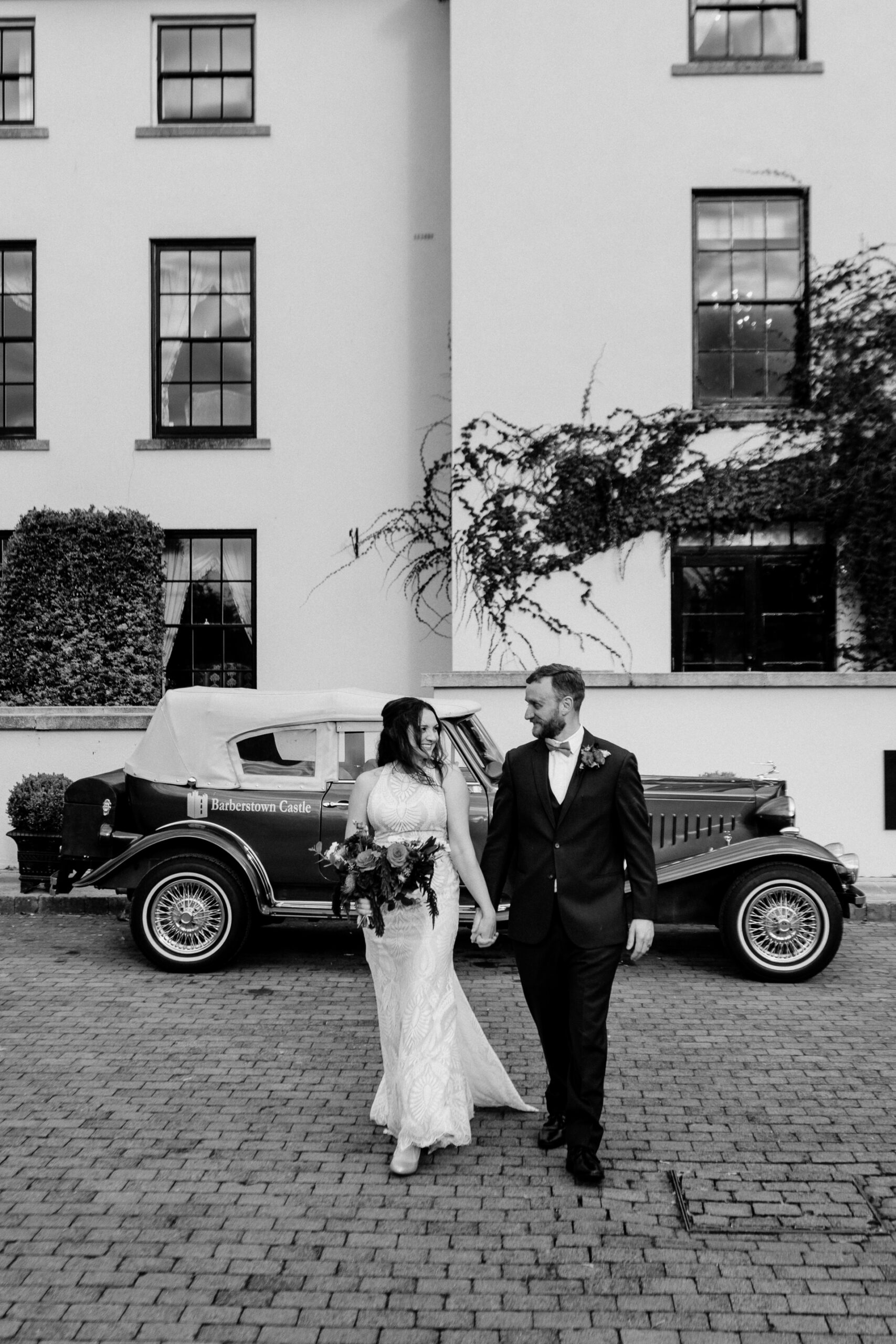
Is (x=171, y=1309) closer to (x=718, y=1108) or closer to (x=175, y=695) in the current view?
(x=718, y=1108)

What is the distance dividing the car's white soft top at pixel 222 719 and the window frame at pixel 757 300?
6451 millimetres

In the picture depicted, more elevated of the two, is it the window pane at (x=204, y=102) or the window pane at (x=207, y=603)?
the window pane at (x=204, y=102)

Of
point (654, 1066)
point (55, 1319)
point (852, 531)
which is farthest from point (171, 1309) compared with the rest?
point (852, 531)

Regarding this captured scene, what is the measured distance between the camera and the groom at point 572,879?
456 cm

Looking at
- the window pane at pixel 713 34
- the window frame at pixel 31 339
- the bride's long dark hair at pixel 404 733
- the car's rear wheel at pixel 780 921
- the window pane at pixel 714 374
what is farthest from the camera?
the window frame at pixel 31 339

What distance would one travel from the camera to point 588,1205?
4281mm

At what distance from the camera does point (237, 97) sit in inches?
558

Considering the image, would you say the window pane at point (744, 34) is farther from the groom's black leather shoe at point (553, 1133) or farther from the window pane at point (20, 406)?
the groom's black leather shoe at point (553, 1133)

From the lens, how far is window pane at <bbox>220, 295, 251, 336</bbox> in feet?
46.3

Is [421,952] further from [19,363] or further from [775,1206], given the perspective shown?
[19,363]

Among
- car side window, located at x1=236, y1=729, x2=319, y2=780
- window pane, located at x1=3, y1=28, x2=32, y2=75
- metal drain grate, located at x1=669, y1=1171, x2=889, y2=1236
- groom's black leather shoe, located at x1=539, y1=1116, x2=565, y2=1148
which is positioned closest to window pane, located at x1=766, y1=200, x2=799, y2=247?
car side window, located at x1=236, y1=729, x2=319, y2=780

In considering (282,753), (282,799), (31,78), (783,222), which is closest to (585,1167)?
(282,799)

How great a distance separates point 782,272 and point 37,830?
30.9ft

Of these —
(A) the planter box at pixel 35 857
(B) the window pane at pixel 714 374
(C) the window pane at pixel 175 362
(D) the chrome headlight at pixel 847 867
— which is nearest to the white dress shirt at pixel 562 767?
(D) the chrome headlight at pixel 847 867
